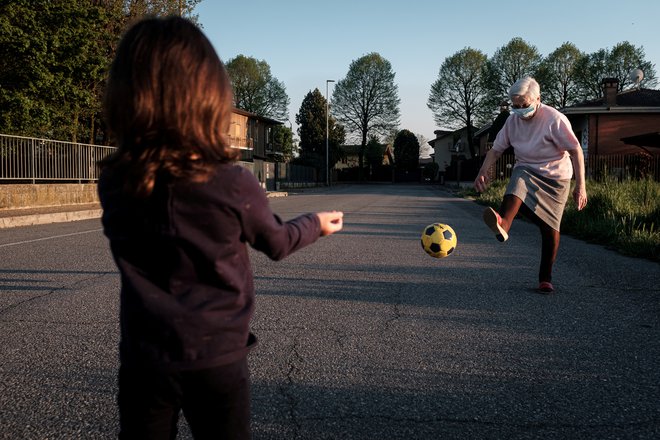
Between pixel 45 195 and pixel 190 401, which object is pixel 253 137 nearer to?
pixel 45 195

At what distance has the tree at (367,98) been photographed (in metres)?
78.2

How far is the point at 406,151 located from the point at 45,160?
Result: 223 ft

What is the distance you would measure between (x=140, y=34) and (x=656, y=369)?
336 cm

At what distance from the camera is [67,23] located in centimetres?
1864

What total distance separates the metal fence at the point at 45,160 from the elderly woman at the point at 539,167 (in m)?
14.0

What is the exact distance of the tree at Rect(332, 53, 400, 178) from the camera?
78188 millimetres

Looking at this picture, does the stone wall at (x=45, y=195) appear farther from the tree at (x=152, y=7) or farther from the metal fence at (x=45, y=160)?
the tree at (x=152, y=7)

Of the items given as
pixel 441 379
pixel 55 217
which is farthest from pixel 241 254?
pixel 55 217

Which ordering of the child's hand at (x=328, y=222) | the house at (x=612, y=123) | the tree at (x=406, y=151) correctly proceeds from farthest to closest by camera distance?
the tree at (x=406, y=151), the house at (x=612, y=123), the child's hand at (x=328, y=222)

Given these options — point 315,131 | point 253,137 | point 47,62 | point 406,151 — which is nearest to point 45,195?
point 47,62

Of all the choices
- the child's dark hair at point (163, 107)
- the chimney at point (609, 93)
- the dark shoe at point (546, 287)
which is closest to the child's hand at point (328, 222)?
the child's dark hair at point (163, 107)

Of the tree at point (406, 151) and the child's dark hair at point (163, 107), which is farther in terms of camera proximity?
the tree at point (406, 151)

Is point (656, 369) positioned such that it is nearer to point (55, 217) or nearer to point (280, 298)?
point (280, 298)

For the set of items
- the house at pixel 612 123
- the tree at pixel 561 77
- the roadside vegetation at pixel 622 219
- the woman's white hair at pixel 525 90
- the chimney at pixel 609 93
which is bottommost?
the roadside vegetation at pixel 622 219
